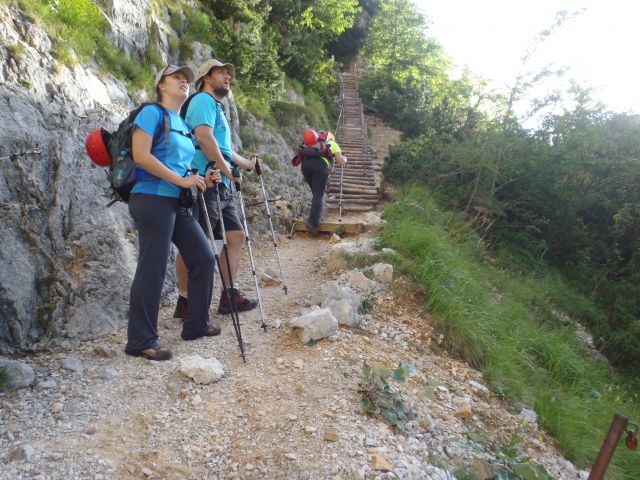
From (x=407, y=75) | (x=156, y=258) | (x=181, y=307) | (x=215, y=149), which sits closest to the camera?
(x=156, y=258)

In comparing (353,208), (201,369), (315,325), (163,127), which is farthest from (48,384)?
(353,208)

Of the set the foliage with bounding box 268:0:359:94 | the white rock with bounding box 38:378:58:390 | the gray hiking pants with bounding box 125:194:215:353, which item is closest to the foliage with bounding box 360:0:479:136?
the foliage with bounding box 268:0:359:94

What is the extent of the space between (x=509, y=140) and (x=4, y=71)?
40.5ft

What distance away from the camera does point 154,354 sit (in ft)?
11.2

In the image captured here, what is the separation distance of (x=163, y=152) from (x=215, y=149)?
2.26 feet

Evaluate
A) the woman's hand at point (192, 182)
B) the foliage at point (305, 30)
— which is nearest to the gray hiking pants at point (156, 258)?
the woman's hand at point (192, 182)

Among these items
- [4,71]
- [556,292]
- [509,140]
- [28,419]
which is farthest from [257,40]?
[28,419]

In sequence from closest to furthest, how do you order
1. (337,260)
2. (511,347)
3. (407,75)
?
(511,347) → (337,260) → (407,75)

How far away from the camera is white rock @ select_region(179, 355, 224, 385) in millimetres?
3152

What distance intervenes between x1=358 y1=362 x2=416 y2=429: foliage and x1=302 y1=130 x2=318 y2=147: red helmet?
5.23m

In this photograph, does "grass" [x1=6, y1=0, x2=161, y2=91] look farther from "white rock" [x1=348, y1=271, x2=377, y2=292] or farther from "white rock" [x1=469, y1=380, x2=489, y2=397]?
"white rock" [x1=469, y1=380, x2=489, y2=397]

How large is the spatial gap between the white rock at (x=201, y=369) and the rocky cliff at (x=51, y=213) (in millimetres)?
1152

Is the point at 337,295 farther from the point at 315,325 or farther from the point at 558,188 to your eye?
the point at 558,188

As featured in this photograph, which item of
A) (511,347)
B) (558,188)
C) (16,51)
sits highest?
(16,51)
